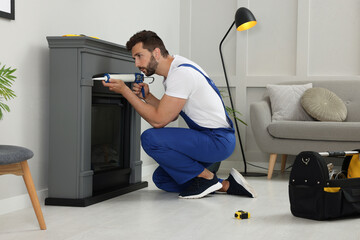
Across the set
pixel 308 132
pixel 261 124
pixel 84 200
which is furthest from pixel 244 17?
pixel 84 200

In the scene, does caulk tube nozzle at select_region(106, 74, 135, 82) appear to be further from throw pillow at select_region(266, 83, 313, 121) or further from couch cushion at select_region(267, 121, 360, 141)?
throw pillow at select_region(266, 83, 313, 121)

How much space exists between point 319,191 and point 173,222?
0.68 meters

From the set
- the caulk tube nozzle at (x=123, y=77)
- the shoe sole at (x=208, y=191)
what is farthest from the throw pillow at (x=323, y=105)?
the caulk tube nozzle at (x=123, y=77)

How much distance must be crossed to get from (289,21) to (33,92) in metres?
2.76

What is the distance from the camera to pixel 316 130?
3881 mm

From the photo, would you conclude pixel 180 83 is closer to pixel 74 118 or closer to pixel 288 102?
pixel 74 118

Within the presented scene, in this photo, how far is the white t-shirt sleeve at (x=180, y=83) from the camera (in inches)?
116

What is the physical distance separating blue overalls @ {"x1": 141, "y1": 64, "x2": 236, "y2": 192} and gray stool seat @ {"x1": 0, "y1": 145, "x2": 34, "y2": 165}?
3.39 ft

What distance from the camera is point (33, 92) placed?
2857mm

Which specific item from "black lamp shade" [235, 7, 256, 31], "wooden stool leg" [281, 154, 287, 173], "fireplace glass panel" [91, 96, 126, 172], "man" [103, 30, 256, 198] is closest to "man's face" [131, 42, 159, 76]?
"man" [103, 30, 256, 198]

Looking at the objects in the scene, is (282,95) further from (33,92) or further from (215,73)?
(33,92)

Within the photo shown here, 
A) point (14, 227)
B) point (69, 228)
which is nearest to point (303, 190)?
point (69, 228)

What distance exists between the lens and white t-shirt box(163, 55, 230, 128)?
2.96 m

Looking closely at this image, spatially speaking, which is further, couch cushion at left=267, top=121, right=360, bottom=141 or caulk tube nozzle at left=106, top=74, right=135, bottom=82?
couch cushion at left=267, top=121, right=360, bottom=141
